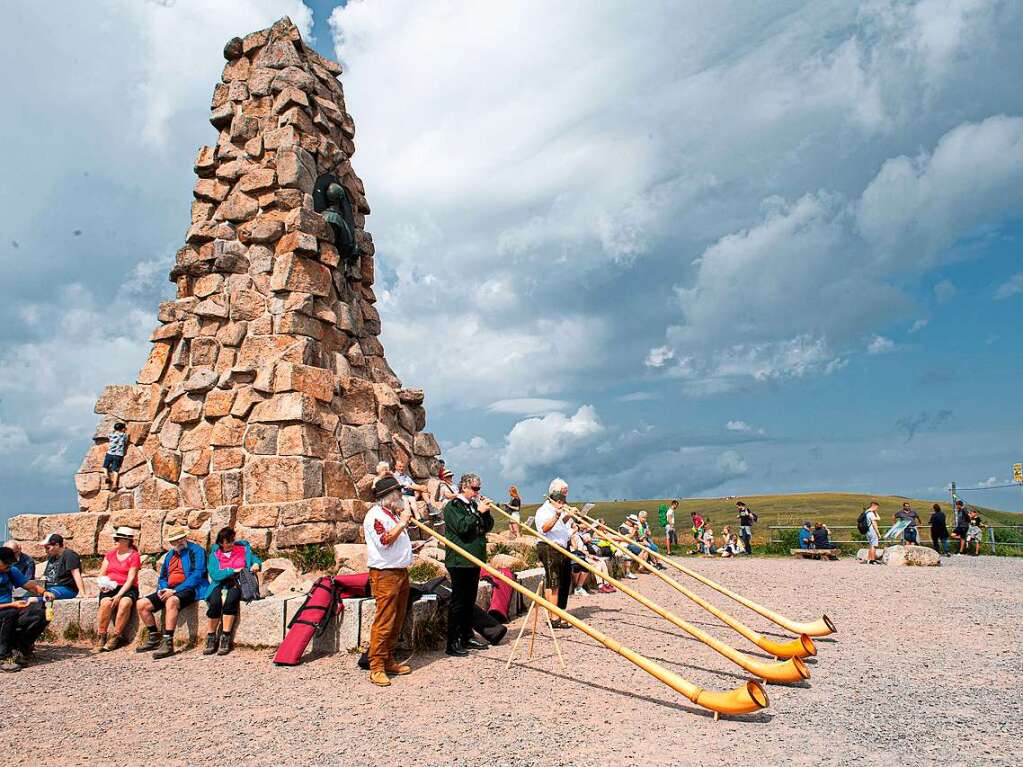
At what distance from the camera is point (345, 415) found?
35.8ft

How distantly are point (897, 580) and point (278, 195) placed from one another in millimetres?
13283

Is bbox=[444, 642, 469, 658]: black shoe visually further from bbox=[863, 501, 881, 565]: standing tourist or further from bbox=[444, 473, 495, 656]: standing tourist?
bbox=[863, 501, 881, 565]: standing tourist

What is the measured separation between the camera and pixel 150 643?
7746 mm

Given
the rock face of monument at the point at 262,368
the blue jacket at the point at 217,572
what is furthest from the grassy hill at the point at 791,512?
the blue jacket at the point at 217,572

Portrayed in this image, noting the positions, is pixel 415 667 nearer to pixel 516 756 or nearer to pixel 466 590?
pixel 466 590

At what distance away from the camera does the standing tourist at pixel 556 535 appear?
333 inches

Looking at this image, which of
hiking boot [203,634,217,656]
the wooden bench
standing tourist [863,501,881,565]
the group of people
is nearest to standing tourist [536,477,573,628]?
the group of people

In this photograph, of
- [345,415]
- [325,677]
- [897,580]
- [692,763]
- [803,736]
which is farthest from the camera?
[897,580]

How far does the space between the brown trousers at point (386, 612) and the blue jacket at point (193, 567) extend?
259cm

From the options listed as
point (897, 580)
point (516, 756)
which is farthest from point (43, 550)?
point (897, 580)

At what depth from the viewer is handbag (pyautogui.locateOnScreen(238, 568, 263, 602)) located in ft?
24.9

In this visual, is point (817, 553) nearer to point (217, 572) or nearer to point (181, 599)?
point (217, 572)

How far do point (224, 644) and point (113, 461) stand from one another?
15.8ft

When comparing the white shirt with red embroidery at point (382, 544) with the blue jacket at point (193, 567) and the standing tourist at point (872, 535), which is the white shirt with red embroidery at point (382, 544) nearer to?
the blue jacket at point (193, 567)
